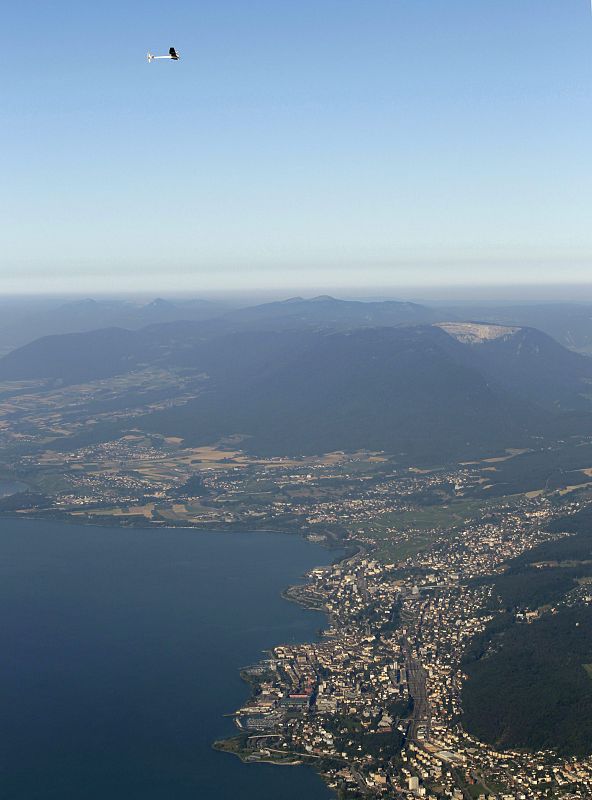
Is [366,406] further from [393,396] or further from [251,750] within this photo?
[251,750]

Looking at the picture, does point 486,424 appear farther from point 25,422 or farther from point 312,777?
point 312,777

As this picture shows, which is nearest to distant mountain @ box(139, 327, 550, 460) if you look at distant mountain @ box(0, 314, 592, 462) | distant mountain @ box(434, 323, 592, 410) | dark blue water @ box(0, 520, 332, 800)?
distant mountain @ box(0, 314, 592, 462)

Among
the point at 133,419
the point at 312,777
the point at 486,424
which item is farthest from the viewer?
the point at 133,419

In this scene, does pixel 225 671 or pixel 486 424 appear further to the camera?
pixel 486 424

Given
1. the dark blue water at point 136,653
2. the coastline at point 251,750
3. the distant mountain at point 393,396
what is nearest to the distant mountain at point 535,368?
the distant mountain at point 393,396

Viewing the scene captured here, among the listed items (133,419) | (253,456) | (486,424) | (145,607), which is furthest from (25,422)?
(145,607)

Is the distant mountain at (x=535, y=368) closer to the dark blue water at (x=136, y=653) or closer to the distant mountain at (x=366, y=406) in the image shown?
the distant mountain at (x=366, y=406)

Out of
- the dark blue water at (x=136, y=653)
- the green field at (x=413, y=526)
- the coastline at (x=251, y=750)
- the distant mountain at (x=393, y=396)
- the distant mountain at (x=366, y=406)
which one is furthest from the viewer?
the distant mountain at (x=393, y=396)

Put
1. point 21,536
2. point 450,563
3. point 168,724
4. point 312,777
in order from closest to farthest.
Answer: point 312,777 → point 168,724 → point 450,563 → point 21,536
